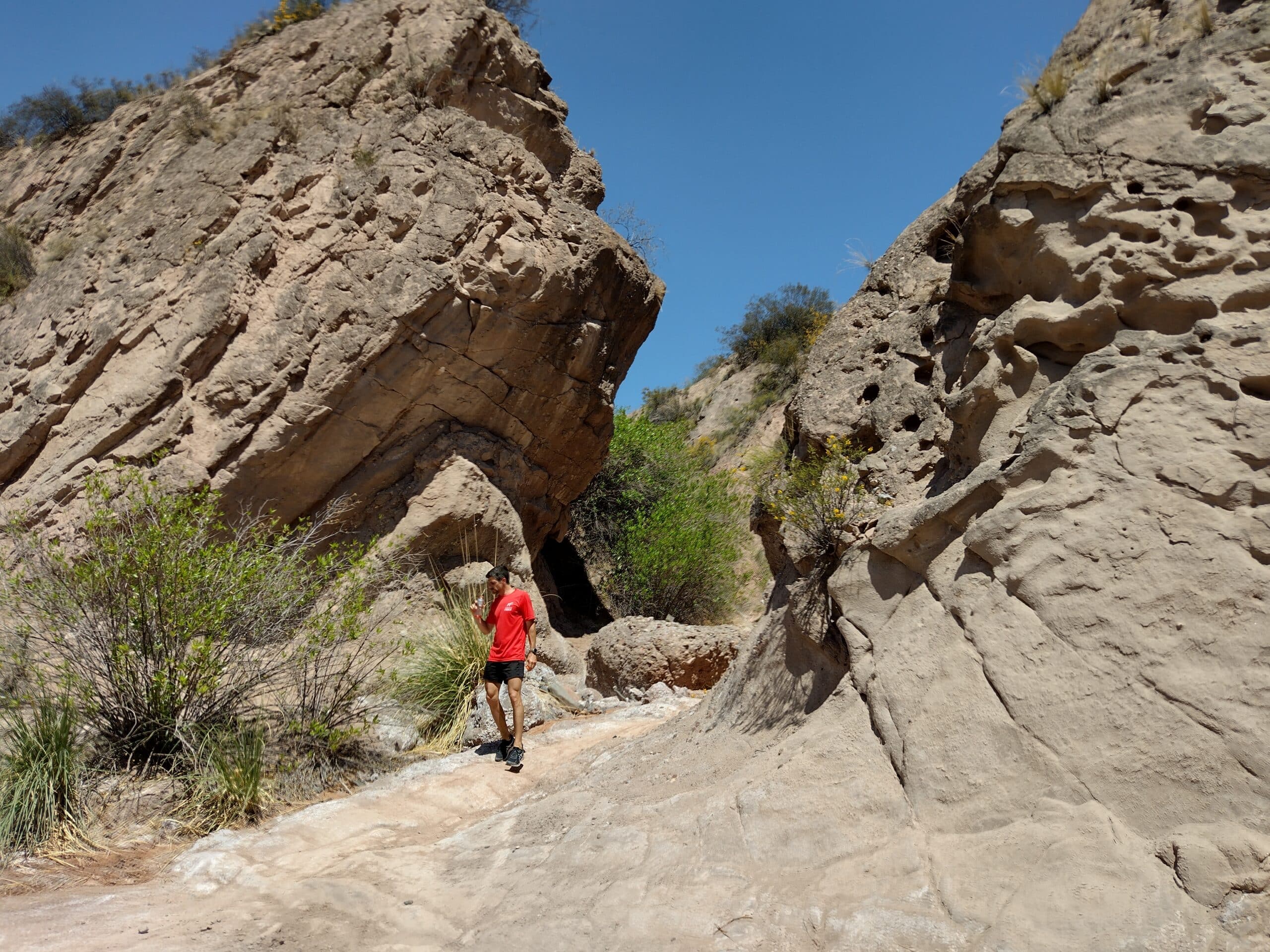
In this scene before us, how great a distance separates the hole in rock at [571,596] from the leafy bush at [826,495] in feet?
29.9

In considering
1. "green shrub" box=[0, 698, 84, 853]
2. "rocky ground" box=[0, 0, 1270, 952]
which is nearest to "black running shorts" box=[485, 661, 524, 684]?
"rocky ground" box=[0, 0, 1270, 952]

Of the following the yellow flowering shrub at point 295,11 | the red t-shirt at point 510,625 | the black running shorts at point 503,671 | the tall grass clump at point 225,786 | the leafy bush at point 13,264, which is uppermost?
the yellow flowering shrub at point 295,11

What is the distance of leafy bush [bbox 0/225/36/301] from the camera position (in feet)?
35.4

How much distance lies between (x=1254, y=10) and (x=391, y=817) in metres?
6.21

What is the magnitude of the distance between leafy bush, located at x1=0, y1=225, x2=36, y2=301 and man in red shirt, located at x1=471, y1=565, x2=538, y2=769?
7.80m

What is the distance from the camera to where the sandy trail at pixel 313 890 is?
3951mm

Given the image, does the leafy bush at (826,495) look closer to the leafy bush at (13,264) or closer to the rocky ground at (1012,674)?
the rocky ground at (1012,674)

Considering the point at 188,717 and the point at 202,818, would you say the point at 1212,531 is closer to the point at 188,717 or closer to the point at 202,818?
the point at 202,818

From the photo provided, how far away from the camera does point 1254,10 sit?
428 centimetres

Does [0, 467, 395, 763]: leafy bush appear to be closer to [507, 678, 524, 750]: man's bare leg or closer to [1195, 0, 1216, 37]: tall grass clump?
[507, 678, 524, 750]: man's bare leg

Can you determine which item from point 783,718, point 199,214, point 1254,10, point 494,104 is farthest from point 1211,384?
point 199,214

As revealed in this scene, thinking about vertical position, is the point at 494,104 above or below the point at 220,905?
above

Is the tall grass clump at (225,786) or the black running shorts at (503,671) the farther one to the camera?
the black running shorts at (503,671)

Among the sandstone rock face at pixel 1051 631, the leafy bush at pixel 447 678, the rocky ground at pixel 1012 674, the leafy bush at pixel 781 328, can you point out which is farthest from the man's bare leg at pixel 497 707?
the leafy bush at pixel 781 328
